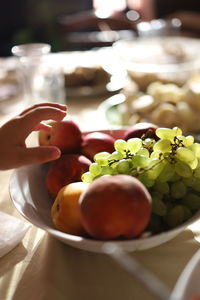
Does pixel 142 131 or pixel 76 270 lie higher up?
pixel 142 131

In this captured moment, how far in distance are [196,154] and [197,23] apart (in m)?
1.75

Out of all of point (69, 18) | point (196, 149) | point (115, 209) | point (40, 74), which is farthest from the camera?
point (69, 18)

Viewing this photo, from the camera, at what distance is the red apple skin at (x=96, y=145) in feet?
2.03

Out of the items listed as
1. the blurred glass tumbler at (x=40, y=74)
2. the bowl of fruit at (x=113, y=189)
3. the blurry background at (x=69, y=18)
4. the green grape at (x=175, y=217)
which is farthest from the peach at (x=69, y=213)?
the blurry background at (x=69, y=18)

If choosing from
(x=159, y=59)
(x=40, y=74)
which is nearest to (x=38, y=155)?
(x=40, y=74)

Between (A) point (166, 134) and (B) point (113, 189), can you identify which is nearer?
(B) point (113, 189)

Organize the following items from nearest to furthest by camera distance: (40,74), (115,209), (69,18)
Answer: (115,209) < (40,74) < (69,18)

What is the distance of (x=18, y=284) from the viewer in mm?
494

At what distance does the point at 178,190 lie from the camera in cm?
50

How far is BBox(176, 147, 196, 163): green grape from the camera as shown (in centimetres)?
51

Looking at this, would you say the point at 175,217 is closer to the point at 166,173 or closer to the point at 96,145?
the point at 166,173

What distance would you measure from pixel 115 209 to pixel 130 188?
0.03 m

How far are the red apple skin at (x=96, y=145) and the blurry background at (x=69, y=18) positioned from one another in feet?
4.13

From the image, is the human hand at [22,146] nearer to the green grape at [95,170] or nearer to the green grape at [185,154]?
the green grape at [95,170]
